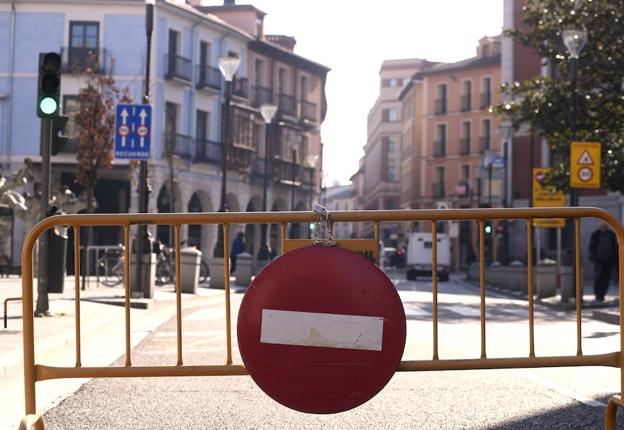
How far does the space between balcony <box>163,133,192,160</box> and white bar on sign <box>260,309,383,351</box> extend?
39.7 meters

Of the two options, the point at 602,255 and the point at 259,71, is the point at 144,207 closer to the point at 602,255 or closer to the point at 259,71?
the point at 602,255

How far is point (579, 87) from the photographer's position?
2562 centimetres

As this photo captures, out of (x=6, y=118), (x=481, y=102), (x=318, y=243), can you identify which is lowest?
(x=318, y=243)

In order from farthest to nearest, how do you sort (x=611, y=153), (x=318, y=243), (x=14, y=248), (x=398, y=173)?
(x=398, y=173)
(x=14, y=248)
(x=611, y=153)
(x=318, y=243)

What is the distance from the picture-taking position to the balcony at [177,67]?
45969 mm

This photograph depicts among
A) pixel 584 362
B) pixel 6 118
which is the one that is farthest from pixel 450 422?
pixel 6 118

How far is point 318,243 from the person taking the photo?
5.05 metres

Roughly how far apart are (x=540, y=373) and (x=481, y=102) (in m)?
67.2

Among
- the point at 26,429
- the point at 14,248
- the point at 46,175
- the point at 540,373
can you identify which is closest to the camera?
the point at 26,429

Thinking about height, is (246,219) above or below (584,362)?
above

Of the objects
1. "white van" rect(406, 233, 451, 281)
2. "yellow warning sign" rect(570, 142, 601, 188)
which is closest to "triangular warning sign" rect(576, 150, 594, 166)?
"yellow warning sign" rect(570, 142, 601, 188)

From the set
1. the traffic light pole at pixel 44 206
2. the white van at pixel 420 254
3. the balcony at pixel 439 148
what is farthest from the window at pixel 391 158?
the traffic light pole at pixel 44 206

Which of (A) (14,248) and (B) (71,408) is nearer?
(B) (71,408)

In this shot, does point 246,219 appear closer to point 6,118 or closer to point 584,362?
point 584,362
